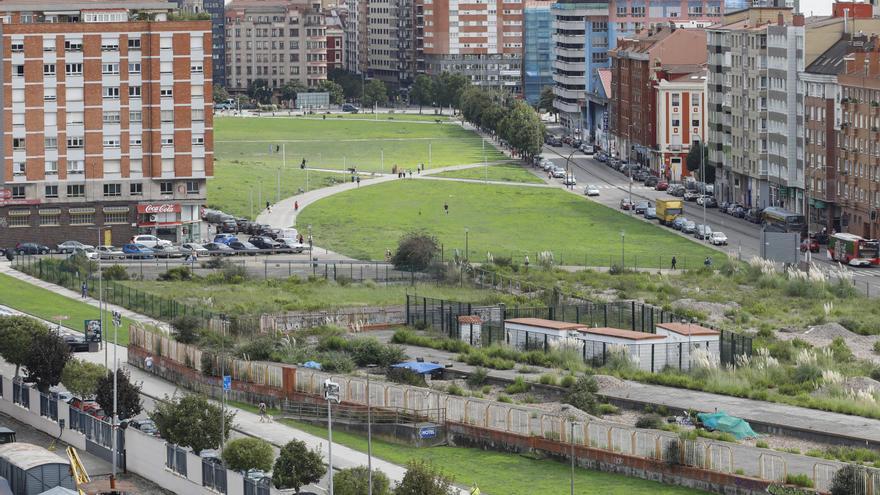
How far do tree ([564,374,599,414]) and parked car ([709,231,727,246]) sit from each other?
174 feet

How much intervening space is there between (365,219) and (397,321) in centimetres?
4651

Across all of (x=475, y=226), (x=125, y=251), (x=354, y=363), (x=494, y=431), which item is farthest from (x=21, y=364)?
(x=475, y=226)

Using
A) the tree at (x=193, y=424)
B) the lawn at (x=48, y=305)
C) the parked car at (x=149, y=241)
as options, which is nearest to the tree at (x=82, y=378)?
the tree at (x=193, y=424)

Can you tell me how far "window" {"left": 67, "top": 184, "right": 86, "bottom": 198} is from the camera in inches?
4729

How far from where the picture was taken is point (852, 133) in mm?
124438

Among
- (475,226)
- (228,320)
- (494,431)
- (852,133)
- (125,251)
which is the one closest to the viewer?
(494,431)

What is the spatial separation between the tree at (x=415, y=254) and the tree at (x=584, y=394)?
1485 inches

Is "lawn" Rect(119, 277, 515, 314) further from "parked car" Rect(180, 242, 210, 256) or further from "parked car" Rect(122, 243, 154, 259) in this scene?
"parked car" Rect(180, 242, 210, 256)

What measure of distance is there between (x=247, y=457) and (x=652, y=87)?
121274 millimetres

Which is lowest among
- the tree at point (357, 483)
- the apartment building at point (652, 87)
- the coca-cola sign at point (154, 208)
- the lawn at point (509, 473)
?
the lawn at point (509, 473)

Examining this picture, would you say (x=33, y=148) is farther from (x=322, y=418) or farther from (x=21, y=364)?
(x=322, y=418)

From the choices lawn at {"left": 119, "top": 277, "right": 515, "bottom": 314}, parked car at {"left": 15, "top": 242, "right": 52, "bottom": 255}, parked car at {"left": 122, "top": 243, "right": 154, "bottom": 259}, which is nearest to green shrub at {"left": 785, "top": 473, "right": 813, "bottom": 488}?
lawn at {"left": 119, "top": 277, "right": 515, "bottom": 314}

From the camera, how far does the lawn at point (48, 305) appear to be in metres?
89.2

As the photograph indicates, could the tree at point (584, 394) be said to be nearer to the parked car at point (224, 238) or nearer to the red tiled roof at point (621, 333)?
the red tiled roof at point (621, 333)
